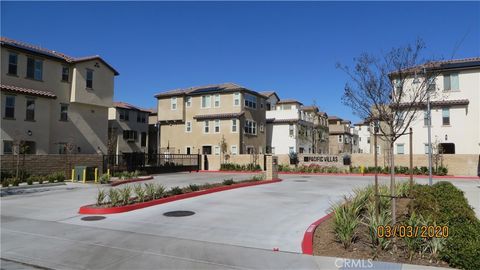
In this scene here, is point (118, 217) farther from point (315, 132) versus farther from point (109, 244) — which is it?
point (315, 132)

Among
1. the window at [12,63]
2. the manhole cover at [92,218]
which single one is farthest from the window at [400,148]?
the window at [12,63]

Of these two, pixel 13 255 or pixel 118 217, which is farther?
pixel 118 217

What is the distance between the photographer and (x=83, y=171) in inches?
977

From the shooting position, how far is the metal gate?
109 feet

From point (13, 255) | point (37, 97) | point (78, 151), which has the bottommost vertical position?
point (13, 255)

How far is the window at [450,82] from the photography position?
3594 cm

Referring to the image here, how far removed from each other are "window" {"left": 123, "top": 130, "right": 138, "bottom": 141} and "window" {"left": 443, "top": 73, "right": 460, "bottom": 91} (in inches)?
1514

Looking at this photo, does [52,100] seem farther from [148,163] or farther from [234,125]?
[234,125]

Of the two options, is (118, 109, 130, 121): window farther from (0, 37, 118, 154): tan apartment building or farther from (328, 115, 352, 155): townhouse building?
(328, 115, 352, 155): townhouse building

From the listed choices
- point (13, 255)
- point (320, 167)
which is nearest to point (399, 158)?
point (320, 167)

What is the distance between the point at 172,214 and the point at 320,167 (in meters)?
27.8

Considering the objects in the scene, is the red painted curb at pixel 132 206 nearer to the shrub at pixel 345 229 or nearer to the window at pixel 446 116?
the shrub at pixel 345 229

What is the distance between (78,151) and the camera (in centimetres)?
3419

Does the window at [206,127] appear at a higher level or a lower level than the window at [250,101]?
lower
